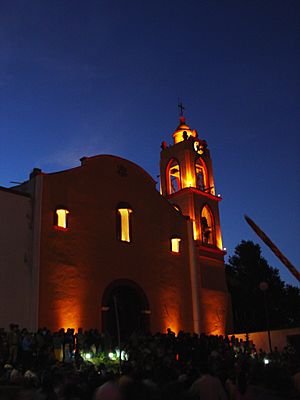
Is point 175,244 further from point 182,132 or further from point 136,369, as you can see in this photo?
point 136,369

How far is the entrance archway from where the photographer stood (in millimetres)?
22375

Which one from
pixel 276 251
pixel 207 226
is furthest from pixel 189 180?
pixel 276 251

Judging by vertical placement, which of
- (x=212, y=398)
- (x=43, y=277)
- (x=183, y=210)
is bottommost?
(x=212, y=398)

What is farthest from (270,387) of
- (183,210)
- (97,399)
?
(183,210)

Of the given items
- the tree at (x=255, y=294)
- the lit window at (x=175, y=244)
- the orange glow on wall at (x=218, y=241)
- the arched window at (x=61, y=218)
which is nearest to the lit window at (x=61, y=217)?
the arched window at (x=61, y=218)

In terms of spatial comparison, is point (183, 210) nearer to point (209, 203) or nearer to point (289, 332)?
point (209, 203)

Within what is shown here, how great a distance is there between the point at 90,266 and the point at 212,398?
49.1ft

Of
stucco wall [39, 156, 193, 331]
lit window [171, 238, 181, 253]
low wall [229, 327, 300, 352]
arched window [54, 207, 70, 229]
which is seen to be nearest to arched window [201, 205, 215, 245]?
stucco wall [39, 156, 193, 331]

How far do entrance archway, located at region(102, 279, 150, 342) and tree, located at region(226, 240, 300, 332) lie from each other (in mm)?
14020

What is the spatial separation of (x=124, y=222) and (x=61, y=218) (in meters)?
3.94

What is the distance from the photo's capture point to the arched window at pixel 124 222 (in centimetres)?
2391

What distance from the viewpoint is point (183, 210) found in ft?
96.9

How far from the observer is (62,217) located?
70.1 ft

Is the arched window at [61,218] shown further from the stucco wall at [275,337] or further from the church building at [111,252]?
the stucco wall at [275,337]
